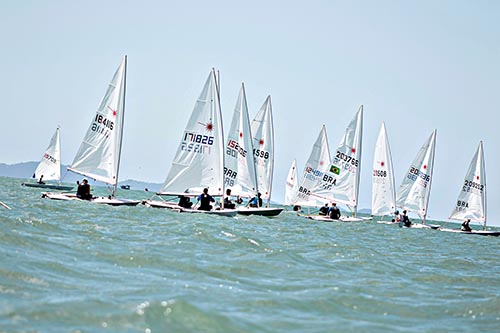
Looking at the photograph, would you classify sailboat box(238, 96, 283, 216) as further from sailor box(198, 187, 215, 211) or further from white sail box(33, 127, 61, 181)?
white sail box(33, 127, 61, 181)

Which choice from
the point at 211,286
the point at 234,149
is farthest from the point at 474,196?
the point at 211,286

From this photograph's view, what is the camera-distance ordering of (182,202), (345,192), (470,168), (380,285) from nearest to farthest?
1. (380,285)
2. (182,202)
3. (345,192)
4. (470,168)

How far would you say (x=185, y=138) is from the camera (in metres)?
28.8

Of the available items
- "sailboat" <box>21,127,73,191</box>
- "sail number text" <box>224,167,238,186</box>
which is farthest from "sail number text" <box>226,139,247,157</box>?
"sailboat" <box>21,127,73,191</box>

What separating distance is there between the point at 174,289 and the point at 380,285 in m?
4.07

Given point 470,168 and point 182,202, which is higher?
point 470,168

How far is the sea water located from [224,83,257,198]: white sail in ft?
48.3

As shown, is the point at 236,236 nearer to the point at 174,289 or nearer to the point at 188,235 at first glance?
the point at 188,235

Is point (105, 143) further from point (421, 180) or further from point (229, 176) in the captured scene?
point (421, 180)

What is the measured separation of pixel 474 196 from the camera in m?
46.2

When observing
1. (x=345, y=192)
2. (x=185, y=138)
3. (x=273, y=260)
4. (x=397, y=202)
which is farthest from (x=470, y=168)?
(x=273, y=260)

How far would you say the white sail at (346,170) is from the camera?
42125 mm

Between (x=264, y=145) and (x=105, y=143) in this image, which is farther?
(x=264, y=145)

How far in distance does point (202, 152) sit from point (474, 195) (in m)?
23.7
